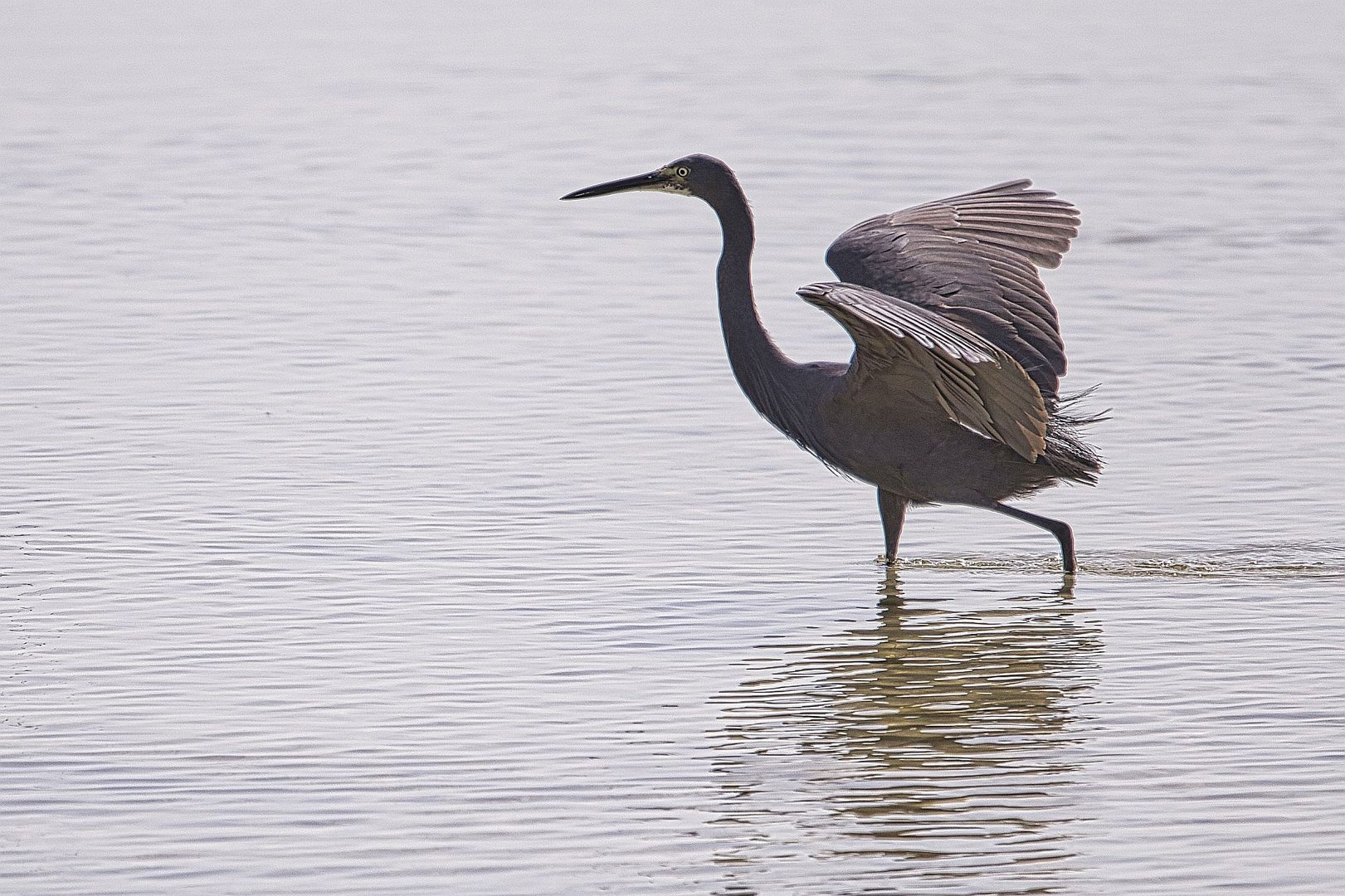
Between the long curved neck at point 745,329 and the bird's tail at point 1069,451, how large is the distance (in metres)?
0.91

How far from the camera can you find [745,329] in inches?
307

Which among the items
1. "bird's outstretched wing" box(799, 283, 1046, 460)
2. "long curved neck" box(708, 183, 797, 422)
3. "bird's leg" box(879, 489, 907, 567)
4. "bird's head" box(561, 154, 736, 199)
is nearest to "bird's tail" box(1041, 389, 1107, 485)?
"bird's outstretched wing" box(799, 283, 1046, 460)

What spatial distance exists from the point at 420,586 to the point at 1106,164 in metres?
11.3

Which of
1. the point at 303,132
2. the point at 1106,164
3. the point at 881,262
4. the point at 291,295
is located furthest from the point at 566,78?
the point at 881,262

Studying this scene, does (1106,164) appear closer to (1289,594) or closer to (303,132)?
(303,132)

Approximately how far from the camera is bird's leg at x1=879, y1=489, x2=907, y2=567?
25.5 feet

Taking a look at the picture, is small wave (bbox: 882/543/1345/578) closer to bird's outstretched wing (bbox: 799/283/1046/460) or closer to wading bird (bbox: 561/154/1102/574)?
wading bird (bbox: 561/154/1102/574)

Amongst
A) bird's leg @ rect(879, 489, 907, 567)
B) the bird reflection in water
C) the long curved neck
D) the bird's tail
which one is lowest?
the bird reflection in water

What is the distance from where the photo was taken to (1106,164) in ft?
57.5

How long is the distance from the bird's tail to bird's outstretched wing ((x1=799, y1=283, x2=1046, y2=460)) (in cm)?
22

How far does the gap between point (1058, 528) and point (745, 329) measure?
130 cm

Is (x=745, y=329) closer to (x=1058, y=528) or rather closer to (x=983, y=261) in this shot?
(x=983, y=261)

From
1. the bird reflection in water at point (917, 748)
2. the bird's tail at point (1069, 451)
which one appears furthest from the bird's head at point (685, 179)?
the bird reflection in water at point (917, 748)

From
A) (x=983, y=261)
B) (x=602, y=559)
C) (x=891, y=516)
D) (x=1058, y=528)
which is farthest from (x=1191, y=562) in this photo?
(x=602, y=559)
